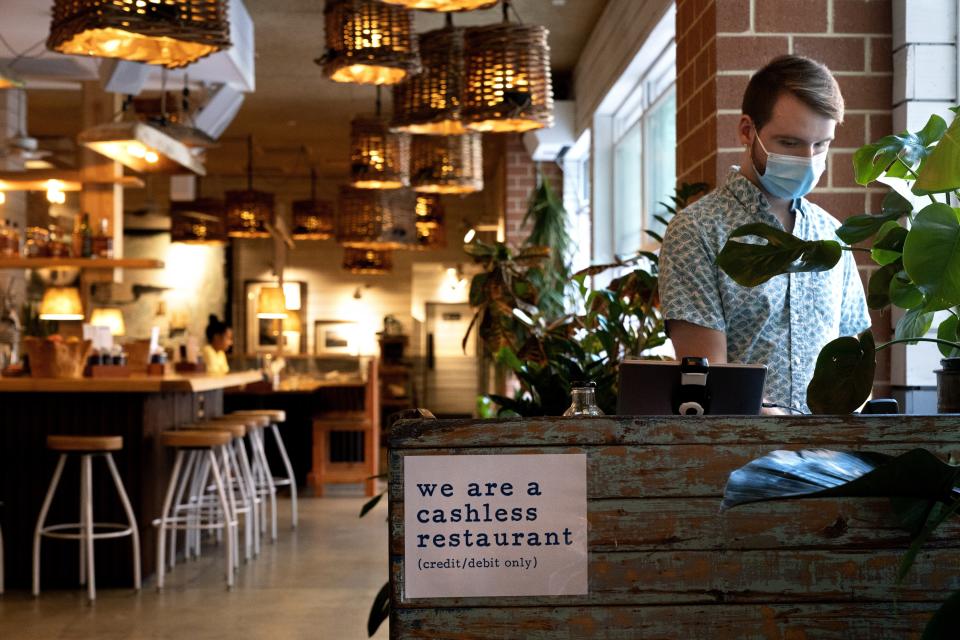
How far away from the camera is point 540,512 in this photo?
1.47 m

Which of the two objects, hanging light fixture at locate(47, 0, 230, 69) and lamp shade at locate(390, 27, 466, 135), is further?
lamp shade at locate(390, 27, 466, 135)

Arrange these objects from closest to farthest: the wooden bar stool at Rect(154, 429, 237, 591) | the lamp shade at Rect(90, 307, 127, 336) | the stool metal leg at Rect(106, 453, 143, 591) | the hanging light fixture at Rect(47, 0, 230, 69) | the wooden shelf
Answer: the hanging light fixture at Rect(47, 0, 230, 69)
the stool metal leg at Rect(106, 453, 143, 591)
the wooden bar stool at Rect(154, 429, 237, 591)
the wooden shelf
the lamp shade at Rect(90, 307, 127, 336)

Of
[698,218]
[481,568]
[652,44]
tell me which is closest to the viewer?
[481,568]

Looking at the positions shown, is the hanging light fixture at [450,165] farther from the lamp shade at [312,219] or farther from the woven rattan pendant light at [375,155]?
the lamp shade at [312,219]

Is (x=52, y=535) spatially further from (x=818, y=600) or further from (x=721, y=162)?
(x=818, y=600)

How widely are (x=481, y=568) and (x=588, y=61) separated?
8394 mm

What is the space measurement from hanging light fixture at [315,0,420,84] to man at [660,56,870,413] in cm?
295

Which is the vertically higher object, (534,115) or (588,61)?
(588,61)

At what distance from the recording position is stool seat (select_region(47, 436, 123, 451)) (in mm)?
5738

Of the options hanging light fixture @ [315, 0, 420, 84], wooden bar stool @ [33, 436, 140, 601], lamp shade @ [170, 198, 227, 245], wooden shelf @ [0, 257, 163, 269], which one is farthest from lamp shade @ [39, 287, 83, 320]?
hanging light fixture @ [315, 0, 420, 84]

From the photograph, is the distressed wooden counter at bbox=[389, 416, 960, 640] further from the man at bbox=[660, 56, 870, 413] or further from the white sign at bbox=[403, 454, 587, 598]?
the man at bbox=[660, 56, 870, 413]

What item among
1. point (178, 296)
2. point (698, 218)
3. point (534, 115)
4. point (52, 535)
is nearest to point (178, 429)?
point (52, 535)

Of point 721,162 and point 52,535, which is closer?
point 721,162

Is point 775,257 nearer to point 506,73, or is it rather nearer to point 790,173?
point 790,173
